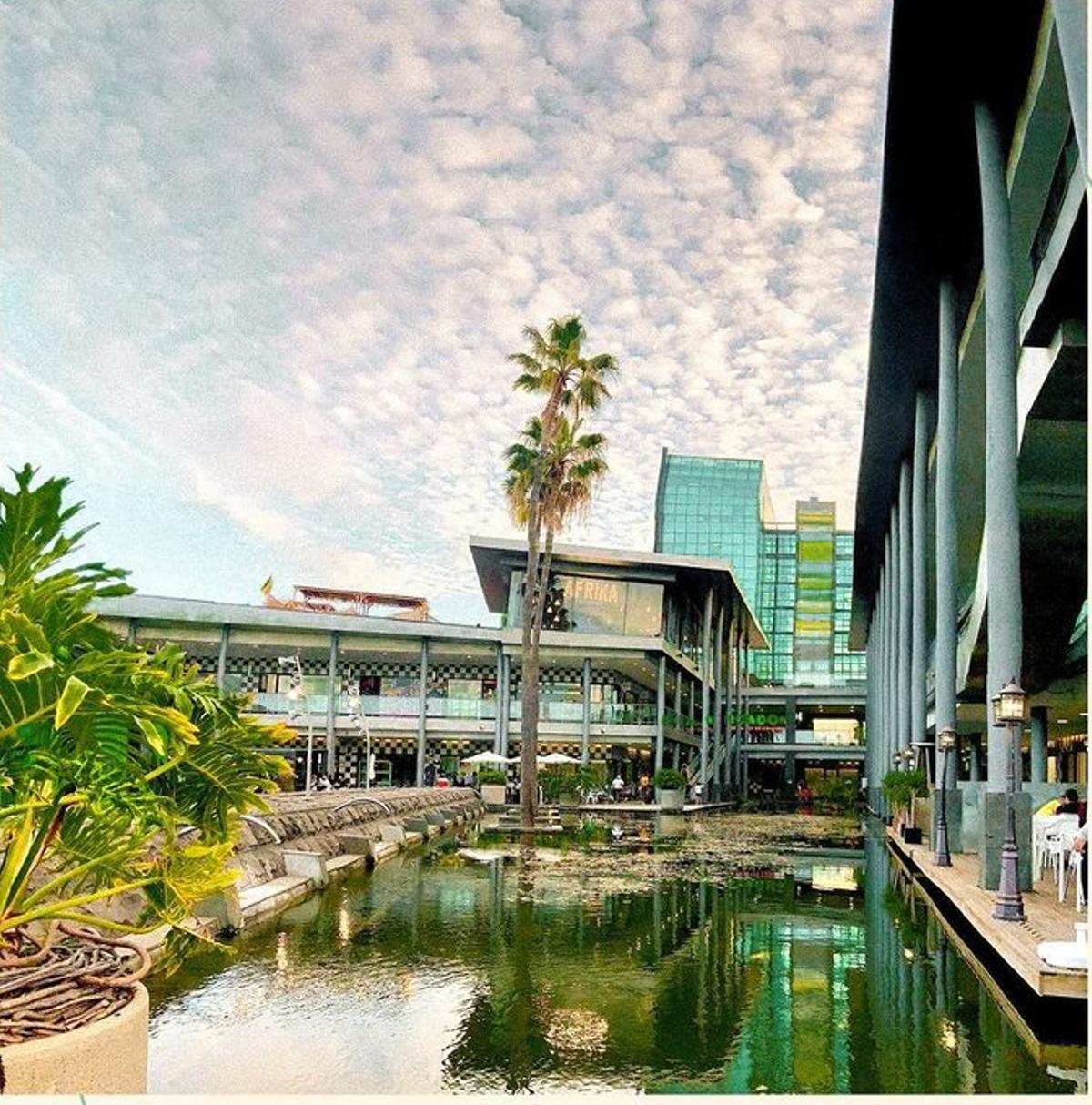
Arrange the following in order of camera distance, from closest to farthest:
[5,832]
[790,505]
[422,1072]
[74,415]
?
[5,832], [422,1072], [74,415], [790,505]

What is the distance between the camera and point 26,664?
321cm

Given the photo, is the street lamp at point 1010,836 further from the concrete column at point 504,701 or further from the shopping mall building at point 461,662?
the concrete column at point 504,701

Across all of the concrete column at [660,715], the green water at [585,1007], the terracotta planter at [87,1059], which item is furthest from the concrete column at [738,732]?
the terracotta planter at [87,1059]

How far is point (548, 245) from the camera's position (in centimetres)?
1805

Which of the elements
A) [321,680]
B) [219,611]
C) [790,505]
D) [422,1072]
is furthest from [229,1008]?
[790,505]

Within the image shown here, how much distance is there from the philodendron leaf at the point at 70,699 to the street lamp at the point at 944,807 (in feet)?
52.0

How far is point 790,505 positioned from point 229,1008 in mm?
149746

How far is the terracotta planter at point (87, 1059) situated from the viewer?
11.6 feet

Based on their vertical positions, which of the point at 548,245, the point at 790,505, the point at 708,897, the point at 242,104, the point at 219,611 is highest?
the point at 790,505

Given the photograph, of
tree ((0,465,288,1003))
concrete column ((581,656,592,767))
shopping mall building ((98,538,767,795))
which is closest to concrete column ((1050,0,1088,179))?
tree ((0,465,288,1003))

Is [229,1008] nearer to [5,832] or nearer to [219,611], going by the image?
[5,832]

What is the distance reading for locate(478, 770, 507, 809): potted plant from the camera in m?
37.8

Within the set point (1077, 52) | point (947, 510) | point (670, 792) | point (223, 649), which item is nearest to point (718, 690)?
point (670, 792)

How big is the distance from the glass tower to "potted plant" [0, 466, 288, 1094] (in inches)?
4463
